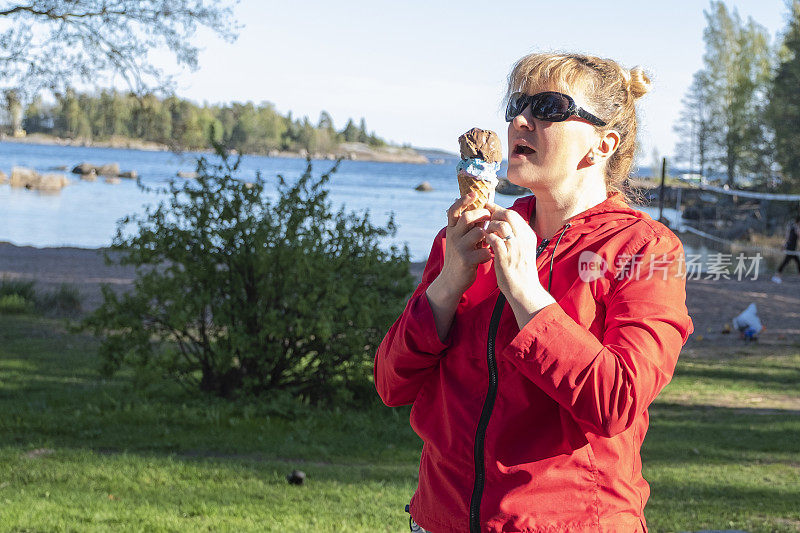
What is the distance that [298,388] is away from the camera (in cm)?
858

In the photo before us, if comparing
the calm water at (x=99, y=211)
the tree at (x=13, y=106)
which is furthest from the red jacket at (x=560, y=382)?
the tree at (x=13, y=106)

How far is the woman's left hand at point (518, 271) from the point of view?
1758 mm

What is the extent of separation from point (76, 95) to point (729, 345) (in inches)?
436

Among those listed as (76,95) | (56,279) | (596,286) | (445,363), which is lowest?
(56,279)

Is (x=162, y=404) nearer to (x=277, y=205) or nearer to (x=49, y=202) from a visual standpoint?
(x=277, y=205)

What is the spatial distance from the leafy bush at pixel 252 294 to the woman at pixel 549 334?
6.13 meters

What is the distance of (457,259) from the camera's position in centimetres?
191

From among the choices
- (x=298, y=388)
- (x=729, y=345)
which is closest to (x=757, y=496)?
(x=298, y=388)

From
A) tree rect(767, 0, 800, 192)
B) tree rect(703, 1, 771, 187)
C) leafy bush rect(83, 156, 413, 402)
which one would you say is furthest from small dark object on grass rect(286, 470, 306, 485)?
tree rect(703, 1, 771, 187)

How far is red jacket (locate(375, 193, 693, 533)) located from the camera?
1711 millimetres

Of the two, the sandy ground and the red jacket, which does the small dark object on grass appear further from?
the sandy ground

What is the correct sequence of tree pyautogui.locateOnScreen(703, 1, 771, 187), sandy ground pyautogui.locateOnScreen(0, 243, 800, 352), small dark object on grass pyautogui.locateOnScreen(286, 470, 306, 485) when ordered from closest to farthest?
small dark object on grass pyautogui.locateOnScreen(286, 470, 306, 485) → sandy ground pyautogui.locateOnScreen(0, 243, 800, 352) → tree pyautogui.locateOnScreen(703, 1, 771, 187)

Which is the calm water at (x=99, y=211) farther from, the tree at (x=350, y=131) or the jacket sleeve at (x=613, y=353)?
the tree at (x=350, y=131)

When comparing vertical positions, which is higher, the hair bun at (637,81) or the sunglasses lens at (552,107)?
the hair bun at (637,81)
